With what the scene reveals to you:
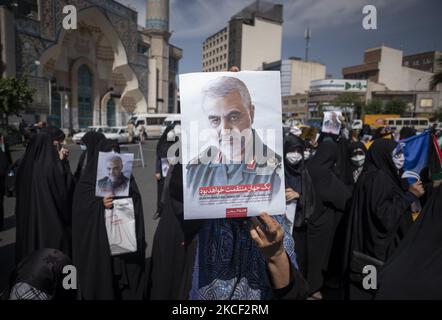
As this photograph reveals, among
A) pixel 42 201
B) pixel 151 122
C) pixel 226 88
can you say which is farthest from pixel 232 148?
pixel 151 122

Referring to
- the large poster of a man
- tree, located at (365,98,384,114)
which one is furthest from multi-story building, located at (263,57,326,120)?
the large poster of a man

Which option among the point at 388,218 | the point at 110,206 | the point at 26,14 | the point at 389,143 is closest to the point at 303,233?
the point at 388,218

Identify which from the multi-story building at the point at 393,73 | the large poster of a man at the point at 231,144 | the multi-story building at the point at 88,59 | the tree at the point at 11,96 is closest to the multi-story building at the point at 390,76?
the multi-story building at the point at 393,73

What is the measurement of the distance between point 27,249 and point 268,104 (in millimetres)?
2724

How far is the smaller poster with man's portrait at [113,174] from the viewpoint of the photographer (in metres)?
2.38

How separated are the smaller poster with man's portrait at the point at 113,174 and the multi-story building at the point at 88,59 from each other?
17.6 metres

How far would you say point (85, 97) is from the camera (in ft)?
80.6

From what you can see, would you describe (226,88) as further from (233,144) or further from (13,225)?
(13,225)

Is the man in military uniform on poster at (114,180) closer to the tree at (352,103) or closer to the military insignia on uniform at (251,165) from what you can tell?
the military insignia on uniform at (251,165)

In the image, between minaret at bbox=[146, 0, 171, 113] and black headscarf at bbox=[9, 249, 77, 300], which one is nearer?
black headscarf at bbox=[9, 249, 77, 300]

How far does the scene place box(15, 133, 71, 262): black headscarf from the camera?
2.70 meters

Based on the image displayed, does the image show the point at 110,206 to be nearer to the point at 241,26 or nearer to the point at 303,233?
the point at 303,233

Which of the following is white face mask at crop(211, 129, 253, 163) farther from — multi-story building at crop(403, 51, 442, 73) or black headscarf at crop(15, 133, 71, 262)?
multi-story building at crop(403, 51, 442, 73)

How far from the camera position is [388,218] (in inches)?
88.0
